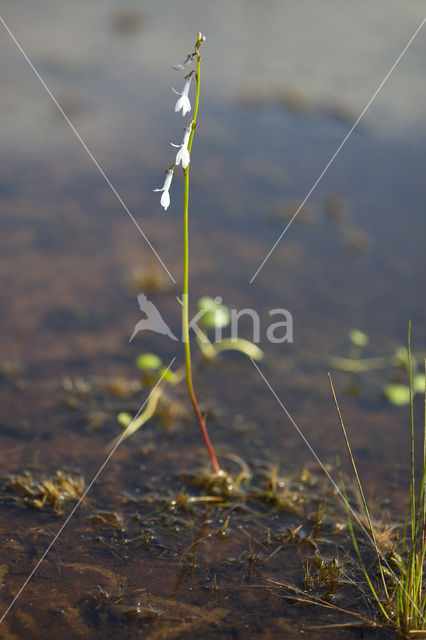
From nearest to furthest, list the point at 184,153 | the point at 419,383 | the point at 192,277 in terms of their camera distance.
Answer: the point at 184,153 < the point at 419,383 < the point at 192,277

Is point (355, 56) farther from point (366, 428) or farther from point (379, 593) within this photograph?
point (379, 593)

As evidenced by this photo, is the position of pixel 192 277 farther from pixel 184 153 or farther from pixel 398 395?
pixel 184 153

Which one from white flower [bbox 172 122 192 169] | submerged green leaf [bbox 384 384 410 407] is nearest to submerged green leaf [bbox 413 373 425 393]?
submerged green leaf [bbox 384 384 410 407]

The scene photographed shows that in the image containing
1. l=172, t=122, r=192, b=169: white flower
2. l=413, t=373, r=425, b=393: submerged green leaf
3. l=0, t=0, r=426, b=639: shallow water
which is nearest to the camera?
l=172, t=122, r=192, b=169: white flower

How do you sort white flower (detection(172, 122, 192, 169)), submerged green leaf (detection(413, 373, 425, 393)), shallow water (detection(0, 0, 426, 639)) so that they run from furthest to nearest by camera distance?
submerged green leaf (detection(413, 373, 425, 393)), shallow water (detection(0, 0, 426, 639)), white flower (detection(172, 122, 192, 169))

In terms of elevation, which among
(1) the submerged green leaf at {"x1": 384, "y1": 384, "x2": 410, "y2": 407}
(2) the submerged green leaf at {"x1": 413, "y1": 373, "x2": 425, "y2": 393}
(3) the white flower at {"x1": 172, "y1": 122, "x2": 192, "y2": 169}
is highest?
(3) the white flower at {"x1": 172, "y1": 122, "x2": 192, "y2": 169}

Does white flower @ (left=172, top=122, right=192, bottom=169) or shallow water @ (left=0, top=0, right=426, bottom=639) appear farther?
shallow water @ (left=0, top=0, right=426, bottom=639)

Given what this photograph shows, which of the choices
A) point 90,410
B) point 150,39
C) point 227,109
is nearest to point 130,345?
point 90,410

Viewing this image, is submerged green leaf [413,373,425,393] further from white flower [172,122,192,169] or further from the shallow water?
white flower [172,122,192,169]

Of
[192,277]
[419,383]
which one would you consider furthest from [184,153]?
[192,277]
